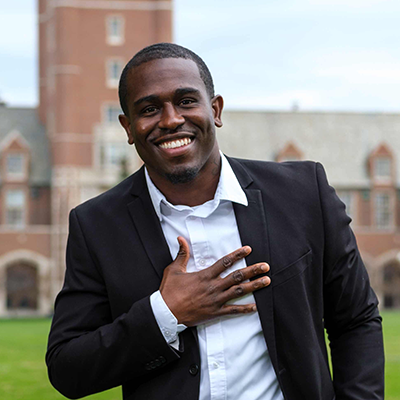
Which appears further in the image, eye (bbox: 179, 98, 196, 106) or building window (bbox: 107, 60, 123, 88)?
building window (bbox: 107, 60, 123, 88)

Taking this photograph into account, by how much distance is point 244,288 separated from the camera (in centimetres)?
192

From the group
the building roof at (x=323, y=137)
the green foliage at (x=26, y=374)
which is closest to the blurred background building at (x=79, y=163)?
the building roof at (x=323, y=137)

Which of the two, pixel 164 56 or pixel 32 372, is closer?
pixel 164 56

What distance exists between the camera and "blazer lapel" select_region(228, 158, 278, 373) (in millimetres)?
1935

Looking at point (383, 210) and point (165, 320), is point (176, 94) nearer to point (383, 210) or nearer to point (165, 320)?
point (165, 320)

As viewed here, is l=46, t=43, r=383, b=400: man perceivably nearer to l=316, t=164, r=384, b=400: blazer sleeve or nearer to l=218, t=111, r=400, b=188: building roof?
l=316, t=164, r=384, b=400: blazer sleeve

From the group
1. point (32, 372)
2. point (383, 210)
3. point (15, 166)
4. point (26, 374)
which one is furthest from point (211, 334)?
point (383, 210)

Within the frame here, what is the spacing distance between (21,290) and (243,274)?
32.1 meters

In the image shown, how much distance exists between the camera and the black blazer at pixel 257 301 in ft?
6.38

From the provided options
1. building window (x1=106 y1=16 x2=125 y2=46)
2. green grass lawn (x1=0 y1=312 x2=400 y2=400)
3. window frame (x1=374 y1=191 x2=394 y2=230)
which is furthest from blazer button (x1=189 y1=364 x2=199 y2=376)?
window frame (x1=374 y1=191 x2=394 y2=230)

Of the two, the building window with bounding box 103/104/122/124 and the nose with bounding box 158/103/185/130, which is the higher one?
the building window with bounding box 103/104/122/124

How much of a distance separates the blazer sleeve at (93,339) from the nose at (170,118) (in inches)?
16.1

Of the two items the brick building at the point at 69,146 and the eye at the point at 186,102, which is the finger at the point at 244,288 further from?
the brick building at the point at 69,146

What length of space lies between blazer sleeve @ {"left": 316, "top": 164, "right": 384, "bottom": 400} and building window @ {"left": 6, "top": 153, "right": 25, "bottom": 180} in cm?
3294
